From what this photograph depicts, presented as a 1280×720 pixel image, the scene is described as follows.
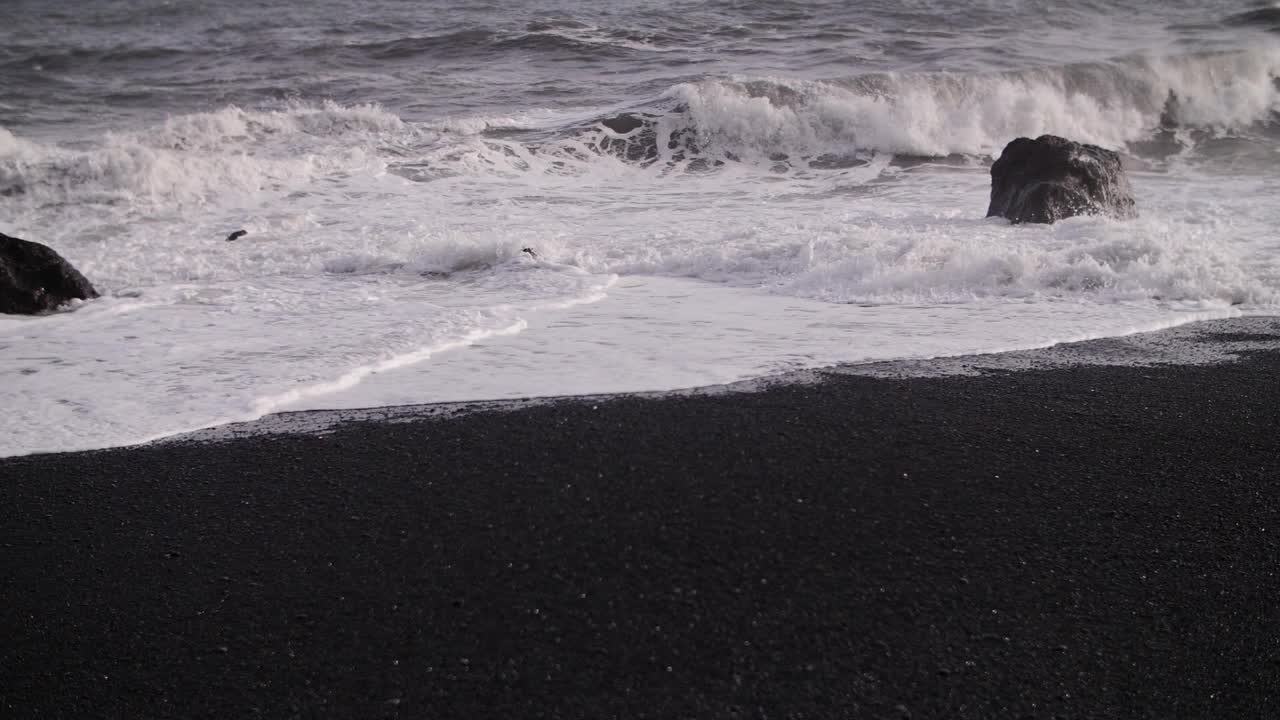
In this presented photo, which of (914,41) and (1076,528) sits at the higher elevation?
(914,41)

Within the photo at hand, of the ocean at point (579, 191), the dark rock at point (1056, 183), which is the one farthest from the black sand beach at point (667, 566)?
the dark rock at point (1056, 183)

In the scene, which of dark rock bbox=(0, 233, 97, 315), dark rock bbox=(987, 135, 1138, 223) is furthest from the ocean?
dark rock bbox=(987, 135, 1138, 223)

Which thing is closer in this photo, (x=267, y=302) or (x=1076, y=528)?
(x=1076, y=528)

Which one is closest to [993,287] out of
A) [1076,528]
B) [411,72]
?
[1076,528]

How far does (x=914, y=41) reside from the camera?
17234 mm

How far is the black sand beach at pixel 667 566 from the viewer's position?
2.22 m

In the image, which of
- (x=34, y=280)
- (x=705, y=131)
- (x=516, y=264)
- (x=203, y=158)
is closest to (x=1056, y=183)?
(x=516, y=264)

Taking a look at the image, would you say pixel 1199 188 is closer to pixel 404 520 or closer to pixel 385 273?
pixel 385 273

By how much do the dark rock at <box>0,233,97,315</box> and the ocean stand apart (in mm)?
182

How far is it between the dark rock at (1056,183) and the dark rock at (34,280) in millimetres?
7073

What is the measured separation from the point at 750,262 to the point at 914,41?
12.3 m

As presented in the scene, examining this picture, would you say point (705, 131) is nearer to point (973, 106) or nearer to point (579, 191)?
point (579, 191)

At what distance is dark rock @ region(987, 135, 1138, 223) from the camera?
26.6ft

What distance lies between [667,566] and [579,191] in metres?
8.18
